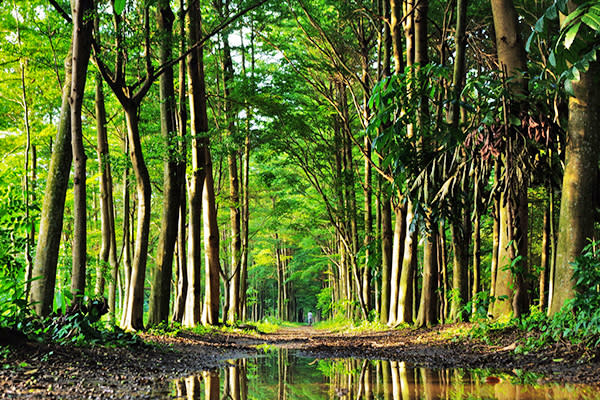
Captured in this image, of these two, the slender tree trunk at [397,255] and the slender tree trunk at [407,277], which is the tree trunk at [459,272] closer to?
the slender tree trunk at [407,277]

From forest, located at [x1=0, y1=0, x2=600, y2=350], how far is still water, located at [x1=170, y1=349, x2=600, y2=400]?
4.69 ft

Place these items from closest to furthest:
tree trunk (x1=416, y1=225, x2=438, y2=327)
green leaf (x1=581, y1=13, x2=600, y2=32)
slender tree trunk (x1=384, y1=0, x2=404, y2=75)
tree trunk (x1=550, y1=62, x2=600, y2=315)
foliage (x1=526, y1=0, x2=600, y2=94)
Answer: green leaf (x1=581, y1=13, x2=600, y2=32) → foliage (x1=526, y1=0, x2=600, y2=94) → tree trunk (x1=550, y1=62, x2=600, y2=315) → tree trunk (x1=416, y1=225, x2=438, y2=327) → slender tree trunk (x1=384, y1=0, x2=404, y2=75)

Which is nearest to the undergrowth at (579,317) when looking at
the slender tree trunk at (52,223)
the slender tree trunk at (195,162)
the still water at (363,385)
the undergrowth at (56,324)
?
the still water at (363,385)

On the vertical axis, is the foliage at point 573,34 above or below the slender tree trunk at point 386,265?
above

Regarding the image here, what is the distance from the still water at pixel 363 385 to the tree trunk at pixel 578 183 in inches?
73.1

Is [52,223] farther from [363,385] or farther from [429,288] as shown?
[429,288]

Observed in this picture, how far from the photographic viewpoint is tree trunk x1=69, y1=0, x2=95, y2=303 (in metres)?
6.80

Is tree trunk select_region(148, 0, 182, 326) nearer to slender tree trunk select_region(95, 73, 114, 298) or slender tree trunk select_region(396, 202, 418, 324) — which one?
slender tree trunk select_region(95, 73, 114, 298)

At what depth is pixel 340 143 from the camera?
63.9ft

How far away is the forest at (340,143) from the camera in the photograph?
20.5ft

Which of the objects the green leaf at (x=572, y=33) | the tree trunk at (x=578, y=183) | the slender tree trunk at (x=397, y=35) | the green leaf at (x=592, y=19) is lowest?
the tree trunk at (x=578, y=183)

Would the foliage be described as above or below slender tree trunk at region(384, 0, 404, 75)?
below

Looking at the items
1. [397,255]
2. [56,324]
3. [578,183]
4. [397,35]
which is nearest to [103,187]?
[56,324]

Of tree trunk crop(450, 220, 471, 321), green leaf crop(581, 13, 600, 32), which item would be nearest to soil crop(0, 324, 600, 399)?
tree trunk crop(450, 220, 471, 321)
